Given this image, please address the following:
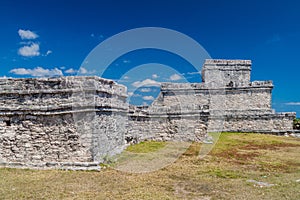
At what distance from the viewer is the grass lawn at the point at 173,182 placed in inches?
286

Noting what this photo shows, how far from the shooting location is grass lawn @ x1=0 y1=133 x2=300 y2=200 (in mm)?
7262

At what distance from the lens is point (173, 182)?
866 centimetres

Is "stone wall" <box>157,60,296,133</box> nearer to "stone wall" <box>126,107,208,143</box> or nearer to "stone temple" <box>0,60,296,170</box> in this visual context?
"stone wall" <box>126,107,208,143</box>

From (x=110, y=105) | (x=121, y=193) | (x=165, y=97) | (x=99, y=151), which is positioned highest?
(x=165, y=97)

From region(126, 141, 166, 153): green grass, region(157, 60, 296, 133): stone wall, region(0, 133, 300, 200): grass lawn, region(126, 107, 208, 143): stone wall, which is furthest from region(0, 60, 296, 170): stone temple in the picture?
region(157, 60, 296, 133): stone wall

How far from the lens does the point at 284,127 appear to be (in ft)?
80.4

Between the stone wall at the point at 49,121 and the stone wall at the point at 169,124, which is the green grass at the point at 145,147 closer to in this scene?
the stone wall at the point at 169,124

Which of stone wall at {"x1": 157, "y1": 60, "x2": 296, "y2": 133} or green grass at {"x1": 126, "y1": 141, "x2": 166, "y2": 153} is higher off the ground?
stone wall at {"x1": 157, "y1": 60, "x2": 296, "y2": 133}

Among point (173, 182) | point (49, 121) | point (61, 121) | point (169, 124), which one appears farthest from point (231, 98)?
point (49, 121)

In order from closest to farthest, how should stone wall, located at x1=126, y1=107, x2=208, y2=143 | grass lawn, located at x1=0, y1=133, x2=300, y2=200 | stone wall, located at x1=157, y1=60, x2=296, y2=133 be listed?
grass lawn, located at x1=0, y1=133, x2=300, y2=200
stone wall, located at x1=126, y1=107, x2=208, y2=143
stone wall, located at x1=157, y1=60, x2=296, y2=133

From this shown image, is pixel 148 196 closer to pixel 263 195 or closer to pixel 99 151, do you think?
pixel 263 195

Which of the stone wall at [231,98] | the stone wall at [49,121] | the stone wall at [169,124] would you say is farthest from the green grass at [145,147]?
the stone wall at [231,98]

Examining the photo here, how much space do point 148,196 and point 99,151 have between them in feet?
14.8

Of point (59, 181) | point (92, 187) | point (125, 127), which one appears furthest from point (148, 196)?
point (125, 127)
